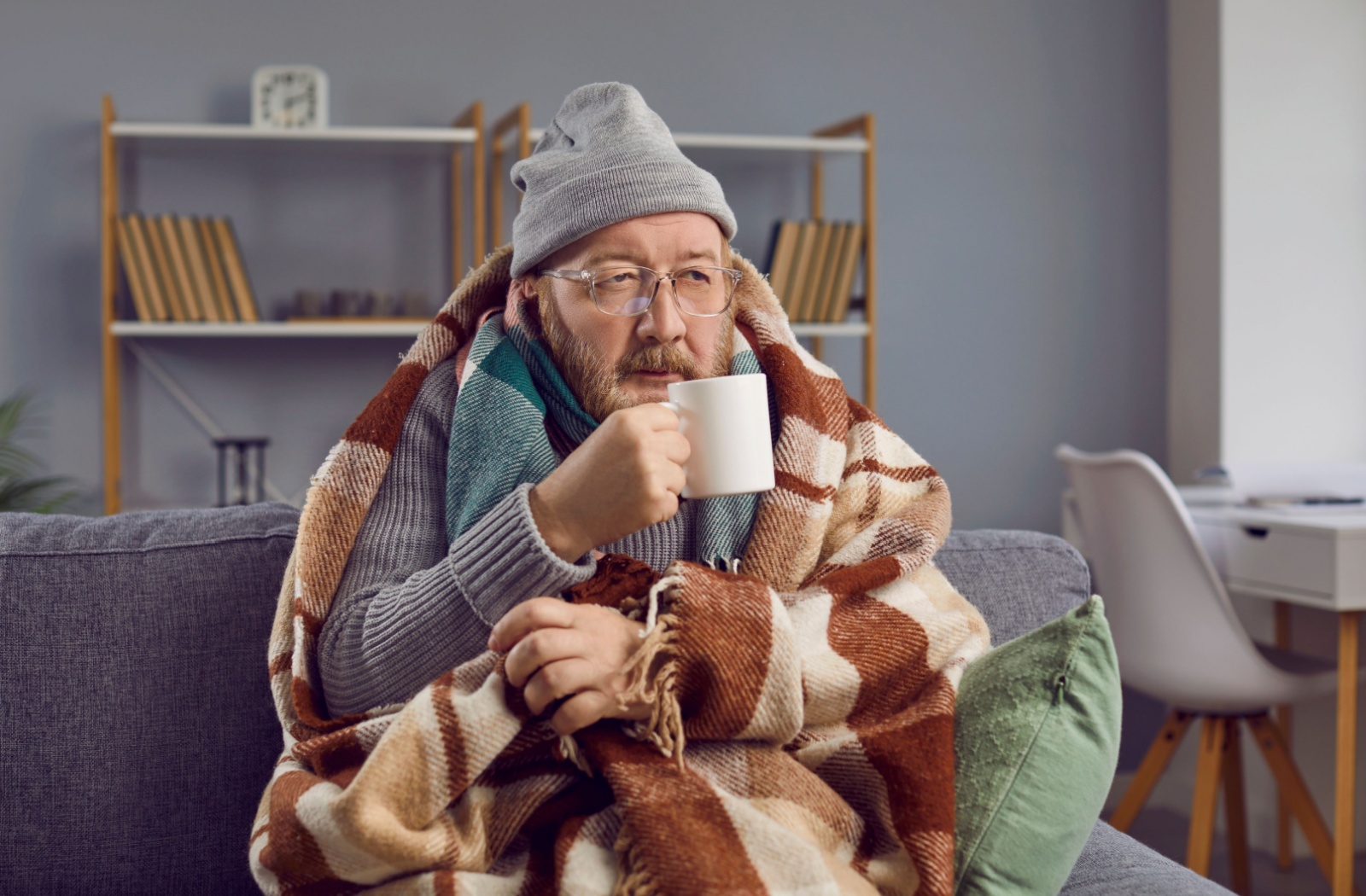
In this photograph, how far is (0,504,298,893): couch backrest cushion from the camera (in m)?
1.19

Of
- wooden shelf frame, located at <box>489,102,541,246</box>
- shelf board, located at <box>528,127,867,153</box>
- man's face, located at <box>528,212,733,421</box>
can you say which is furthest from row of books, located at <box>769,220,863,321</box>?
man's face, located at <box>528,212,733,421</box>

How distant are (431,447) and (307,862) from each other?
1.44 ft

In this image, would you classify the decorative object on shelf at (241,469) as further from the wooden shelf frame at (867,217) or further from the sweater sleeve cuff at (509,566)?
the sweater sleeve cuff at (509,566)

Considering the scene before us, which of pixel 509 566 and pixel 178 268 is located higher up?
pixel 178 268

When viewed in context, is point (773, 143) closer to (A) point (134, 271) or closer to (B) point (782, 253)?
(B) point (782, 253)

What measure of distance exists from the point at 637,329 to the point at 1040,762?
0.54m

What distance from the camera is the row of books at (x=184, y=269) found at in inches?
102

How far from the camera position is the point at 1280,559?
2.15 meters

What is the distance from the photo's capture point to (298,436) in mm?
2881

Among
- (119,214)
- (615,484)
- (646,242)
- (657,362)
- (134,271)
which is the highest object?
(119,214)

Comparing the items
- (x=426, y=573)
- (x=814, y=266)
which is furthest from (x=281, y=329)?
(x=426, y=573)

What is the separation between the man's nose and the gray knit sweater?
0.58 feet

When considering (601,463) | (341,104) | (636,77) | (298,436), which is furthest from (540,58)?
(601,463)

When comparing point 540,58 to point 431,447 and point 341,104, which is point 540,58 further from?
point 431,447
